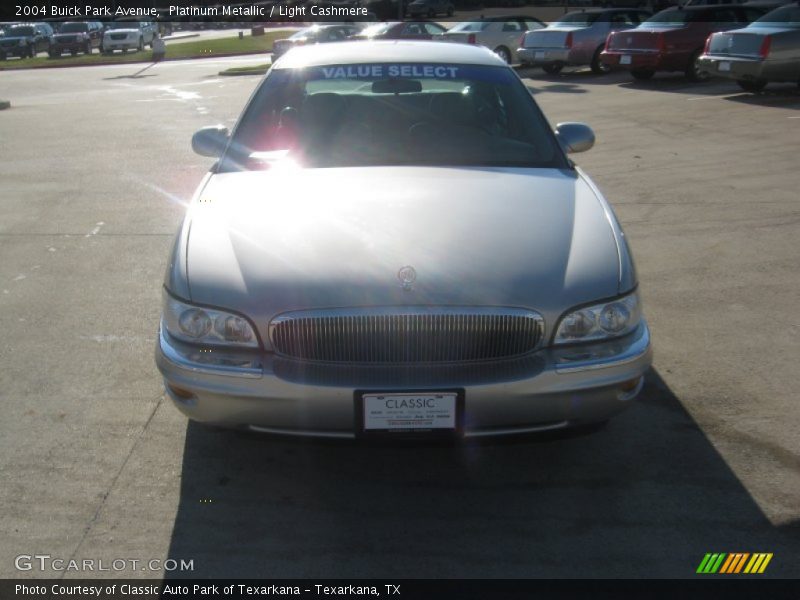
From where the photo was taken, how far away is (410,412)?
11.1 ft

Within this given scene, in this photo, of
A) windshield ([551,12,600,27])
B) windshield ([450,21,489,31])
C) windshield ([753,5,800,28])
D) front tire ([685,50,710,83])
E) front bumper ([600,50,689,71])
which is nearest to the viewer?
windshield ([753,5,800,28])

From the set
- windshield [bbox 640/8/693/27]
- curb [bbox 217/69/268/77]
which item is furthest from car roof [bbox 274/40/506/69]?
curb [bbox 217/69/268/77]

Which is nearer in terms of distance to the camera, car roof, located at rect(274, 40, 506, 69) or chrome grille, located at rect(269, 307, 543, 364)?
chrome grille, located at rect(269, 307, 543, 364)

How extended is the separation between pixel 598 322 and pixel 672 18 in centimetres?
1848

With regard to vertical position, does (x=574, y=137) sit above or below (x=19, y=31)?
above

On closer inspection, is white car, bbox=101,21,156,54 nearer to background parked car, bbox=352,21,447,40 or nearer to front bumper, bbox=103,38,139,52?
front bumper, bbox=103,38,139,52

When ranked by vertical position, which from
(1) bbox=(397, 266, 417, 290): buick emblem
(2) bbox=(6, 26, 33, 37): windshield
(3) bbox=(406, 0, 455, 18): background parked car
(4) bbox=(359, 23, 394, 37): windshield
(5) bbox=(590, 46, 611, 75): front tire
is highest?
(1) bbox=(397, 266, 417, 290): buick emblem

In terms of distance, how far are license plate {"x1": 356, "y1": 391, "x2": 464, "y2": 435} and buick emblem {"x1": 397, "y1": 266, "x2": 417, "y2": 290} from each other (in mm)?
402

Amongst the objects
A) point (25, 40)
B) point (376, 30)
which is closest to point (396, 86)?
point (376, 30)

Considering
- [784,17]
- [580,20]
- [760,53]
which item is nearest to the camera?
[760,53]

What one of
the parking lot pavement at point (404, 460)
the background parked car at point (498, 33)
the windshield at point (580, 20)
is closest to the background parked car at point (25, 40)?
the background parked car at point (498, 33)

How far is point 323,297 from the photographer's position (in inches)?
137

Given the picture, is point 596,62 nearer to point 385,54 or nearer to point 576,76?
point 576,76

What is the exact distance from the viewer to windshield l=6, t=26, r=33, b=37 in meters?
42.8
